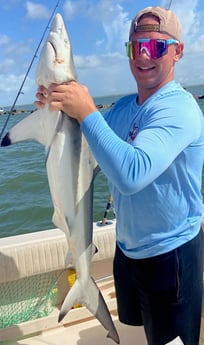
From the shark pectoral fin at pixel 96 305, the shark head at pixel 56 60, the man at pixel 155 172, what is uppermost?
the shark head at pixel 56 60

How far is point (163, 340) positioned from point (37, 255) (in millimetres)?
1566

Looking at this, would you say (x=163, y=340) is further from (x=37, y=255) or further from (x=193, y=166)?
(x=37, y=255)

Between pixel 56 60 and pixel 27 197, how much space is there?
9917 millimetres

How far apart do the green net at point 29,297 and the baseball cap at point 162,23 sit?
96.1 inches

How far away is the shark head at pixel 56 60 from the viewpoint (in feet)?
6.07

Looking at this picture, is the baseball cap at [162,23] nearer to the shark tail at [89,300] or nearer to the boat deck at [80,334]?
the shark tail at [89,300]

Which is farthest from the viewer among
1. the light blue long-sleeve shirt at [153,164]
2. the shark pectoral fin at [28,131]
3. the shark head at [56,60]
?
the shark pectoral fin at [28,131]

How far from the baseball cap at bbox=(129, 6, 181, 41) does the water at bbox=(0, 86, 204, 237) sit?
737 cm

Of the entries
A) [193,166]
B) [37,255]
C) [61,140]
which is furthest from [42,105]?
[37,255]

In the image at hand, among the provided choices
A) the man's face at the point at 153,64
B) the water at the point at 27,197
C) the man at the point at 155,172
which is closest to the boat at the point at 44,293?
the man at the point at 155,172

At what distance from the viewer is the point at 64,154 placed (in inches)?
79.0

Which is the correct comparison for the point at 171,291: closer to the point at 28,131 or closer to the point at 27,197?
the point at 28,131

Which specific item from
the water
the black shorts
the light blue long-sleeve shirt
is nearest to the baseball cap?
the light blue long-sleeve shirt

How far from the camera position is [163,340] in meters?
2.18
